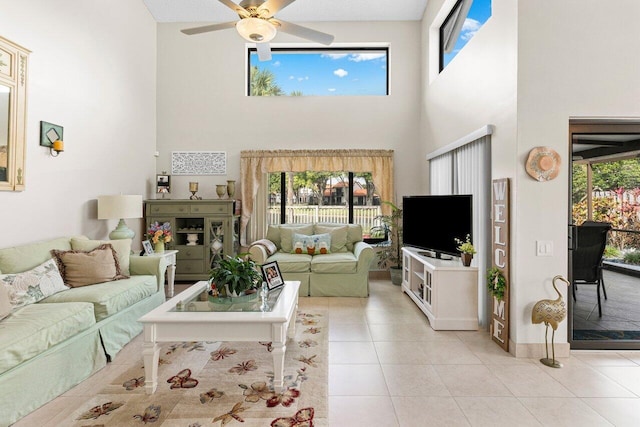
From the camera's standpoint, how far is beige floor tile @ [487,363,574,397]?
2424mm

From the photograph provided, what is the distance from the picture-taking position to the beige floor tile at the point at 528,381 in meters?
2.42

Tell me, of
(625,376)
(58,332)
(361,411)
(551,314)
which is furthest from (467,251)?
(58,332)

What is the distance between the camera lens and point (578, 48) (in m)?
2.93

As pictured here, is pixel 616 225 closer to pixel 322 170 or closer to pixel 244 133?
pixel 322 170

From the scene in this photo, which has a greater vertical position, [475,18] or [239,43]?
[239,43]

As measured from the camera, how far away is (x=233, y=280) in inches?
109

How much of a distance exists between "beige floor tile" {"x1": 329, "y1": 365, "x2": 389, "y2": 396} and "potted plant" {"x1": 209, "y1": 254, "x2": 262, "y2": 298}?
896 mm

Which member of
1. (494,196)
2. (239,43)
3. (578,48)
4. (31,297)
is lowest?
(31,297)

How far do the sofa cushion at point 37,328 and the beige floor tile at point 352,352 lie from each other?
1.92 meters

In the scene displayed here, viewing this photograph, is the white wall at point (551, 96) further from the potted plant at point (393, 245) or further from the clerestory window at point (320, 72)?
the clerestory window at point (320, 72)

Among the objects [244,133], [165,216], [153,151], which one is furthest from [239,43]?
[165,216]

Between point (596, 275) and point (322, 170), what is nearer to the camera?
point (596, 275)

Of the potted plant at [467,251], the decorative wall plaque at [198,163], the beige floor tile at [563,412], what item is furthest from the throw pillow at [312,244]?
the beige floor tile at [563,412]

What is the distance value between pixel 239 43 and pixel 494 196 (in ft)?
15.9
